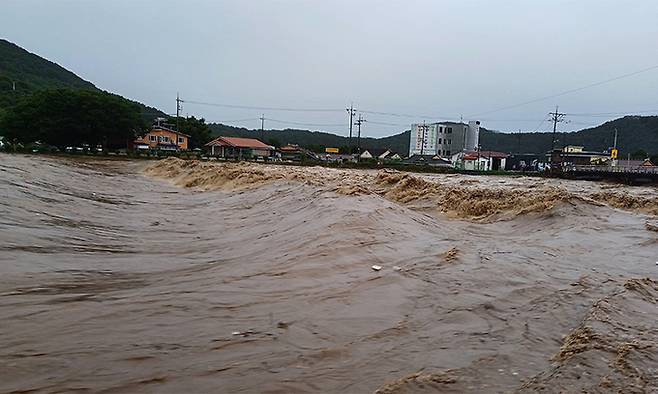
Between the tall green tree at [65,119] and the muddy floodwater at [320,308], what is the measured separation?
190 ft

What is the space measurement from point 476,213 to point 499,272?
8063 millimetres

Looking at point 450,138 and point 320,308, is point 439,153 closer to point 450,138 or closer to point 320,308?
point 450,138

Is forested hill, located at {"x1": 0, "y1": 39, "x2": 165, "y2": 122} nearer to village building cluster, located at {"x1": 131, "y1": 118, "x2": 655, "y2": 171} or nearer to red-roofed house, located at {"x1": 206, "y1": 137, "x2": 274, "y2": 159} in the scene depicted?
village building cluster, located at {"x1": 131, "y1": 118, "x2": 655, "y2": 171}

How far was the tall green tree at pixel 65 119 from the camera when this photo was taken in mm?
60188

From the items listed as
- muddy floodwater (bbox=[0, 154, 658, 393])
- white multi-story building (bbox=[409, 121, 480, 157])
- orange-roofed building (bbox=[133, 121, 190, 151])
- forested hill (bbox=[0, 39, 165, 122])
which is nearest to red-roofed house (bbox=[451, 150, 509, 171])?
white multi-story building (bbox=[409, 121, 480, 157])

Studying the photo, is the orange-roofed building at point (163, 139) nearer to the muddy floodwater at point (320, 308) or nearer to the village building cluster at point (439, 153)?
the village building cluster at point (439, 153)

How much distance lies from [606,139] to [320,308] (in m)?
115

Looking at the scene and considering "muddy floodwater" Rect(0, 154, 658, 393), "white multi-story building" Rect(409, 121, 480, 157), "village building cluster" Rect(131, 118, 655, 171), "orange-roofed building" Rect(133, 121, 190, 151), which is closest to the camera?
"muddy floodwater" Rect(0, 154, 658, 393)

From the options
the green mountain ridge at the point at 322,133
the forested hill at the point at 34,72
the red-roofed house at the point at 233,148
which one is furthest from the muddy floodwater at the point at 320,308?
the forested hill at the point at 34,72

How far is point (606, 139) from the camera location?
4063 inches

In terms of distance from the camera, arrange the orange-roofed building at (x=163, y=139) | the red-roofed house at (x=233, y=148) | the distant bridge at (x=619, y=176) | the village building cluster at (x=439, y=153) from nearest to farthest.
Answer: the distant bridge at (x=619, y=176), the village building cluster at (x=439, y=153), the red-roofed house at (x=233, y=148), the orange-roofed building at (x=163, y=139)

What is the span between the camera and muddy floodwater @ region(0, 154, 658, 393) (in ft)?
10.3

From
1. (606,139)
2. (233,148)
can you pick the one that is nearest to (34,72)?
(233,148)

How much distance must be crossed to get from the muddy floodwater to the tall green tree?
58.0 meters
